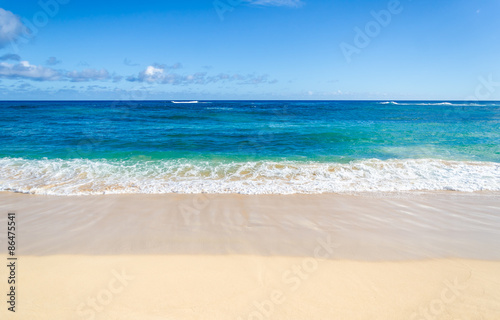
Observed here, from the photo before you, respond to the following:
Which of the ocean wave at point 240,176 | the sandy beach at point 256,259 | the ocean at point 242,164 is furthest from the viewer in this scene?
the ocean at point 242,164

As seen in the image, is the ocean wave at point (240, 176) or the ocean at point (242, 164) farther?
the ocean at point (242, 164)

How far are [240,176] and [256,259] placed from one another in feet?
16.5

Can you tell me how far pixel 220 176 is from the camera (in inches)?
Result: 360

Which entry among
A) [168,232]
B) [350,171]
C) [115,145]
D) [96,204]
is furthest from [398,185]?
[115,145]

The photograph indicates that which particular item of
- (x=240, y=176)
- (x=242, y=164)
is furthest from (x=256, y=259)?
(x=242, y=164)

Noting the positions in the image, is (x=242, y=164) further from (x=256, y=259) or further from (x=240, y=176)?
(x=256, y=259)

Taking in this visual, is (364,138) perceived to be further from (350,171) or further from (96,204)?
(96,204)

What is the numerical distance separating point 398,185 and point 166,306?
25.7ft

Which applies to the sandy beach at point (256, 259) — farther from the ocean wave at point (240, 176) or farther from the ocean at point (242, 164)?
the ocean at point (242, 164)

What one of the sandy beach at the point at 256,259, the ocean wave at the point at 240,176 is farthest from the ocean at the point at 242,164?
the sandy beach at the point at 256,259

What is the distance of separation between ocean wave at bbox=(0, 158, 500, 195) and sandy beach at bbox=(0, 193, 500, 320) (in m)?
0.96

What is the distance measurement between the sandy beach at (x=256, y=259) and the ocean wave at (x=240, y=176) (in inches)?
37.8

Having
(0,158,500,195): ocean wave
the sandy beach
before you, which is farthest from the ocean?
the sandy beach

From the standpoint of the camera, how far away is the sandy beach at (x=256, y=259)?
10.6ft
